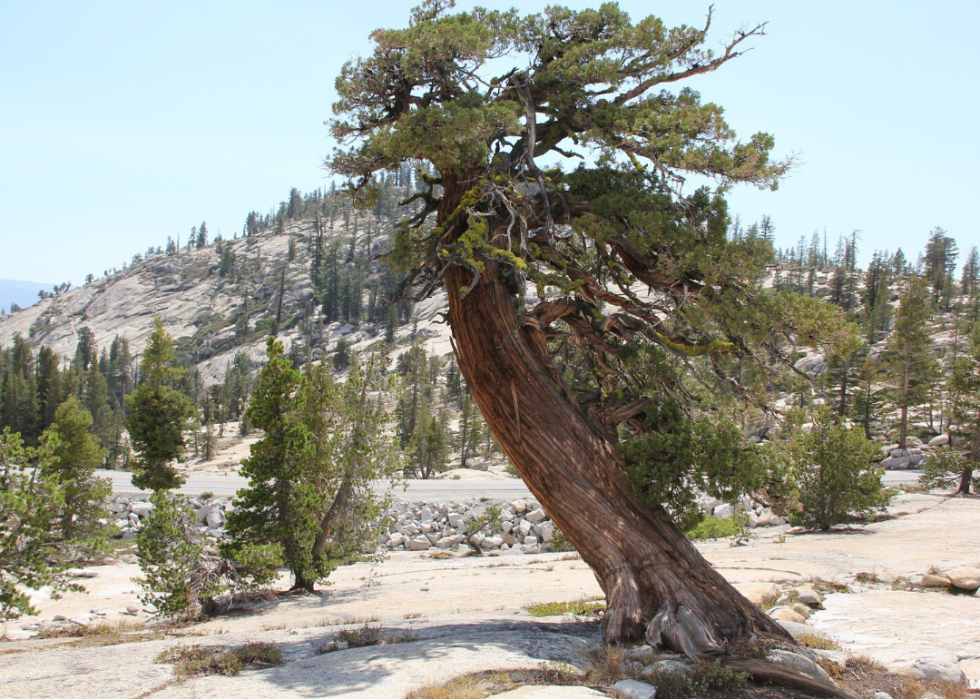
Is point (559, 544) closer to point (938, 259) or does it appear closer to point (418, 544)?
point (418, 544)

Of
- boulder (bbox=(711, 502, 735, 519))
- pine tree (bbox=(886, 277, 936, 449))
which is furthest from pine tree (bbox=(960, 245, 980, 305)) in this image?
boulder (bbox=(711, 502, 735, 519))

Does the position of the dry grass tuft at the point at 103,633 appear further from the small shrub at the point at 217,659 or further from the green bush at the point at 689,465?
the green bush at the point at 689,465

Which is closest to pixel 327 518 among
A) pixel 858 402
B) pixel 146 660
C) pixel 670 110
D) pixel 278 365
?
pixel 278 365

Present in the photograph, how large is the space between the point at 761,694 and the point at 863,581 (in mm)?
6713

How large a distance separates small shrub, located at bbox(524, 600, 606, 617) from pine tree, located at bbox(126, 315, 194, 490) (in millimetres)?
15184

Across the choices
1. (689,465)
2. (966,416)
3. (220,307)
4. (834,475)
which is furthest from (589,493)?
(220,307)

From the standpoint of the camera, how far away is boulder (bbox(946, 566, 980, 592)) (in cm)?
1005

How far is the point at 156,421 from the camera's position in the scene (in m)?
20.8

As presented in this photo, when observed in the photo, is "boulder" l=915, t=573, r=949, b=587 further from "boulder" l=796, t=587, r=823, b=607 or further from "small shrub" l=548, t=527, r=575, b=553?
"small shrub" l=548, t=527, r=575, b=553

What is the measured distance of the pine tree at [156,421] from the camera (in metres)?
20.7

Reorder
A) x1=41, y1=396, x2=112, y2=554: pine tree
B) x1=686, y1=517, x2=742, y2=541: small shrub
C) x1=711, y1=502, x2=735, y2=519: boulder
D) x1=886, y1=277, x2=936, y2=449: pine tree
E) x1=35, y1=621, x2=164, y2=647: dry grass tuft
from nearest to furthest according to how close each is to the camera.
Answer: x1=35, y1=621, x2=164, y2=647: dry grass tuft → x1=686, y1=517, x2=742, y2=541: small shrub → x1=41, y1=396, x2=112, y2=554: pine tree → x1=711, y1=502, x2=735, y2=519: boulder → x1=886, y1=277, x2=936, y2=449: pine tree

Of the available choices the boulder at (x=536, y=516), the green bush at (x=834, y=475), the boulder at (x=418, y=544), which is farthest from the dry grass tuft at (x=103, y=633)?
the green bush at (x=834, y=475)

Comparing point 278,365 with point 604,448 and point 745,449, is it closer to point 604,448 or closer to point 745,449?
point 604,448

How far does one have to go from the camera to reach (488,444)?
59031 mm
